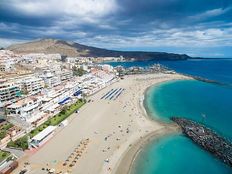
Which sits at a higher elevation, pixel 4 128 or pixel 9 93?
pixel 9 93

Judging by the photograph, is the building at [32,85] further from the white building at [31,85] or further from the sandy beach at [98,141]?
the sandy beach at [98,141]

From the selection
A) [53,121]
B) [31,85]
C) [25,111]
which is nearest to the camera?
[25,111]

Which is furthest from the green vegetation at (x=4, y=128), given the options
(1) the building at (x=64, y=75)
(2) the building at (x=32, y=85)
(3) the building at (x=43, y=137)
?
(1) the building at (x=64, y=75)

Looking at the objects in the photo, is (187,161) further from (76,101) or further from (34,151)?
(76,101)

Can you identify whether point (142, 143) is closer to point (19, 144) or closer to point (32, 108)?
point (19, 144)

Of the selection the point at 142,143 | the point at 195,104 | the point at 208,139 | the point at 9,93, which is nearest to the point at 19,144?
the point at 142,143

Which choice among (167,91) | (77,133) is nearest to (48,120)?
(77,133)
